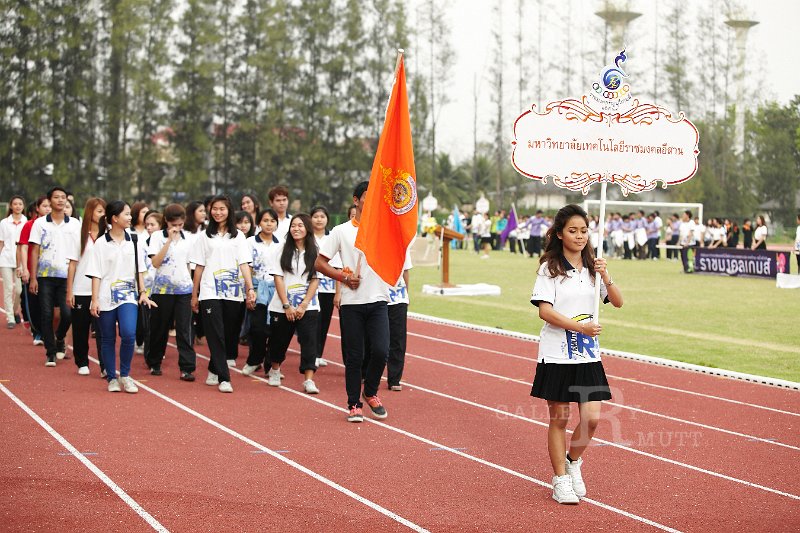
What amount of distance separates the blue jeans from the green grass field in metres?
6.45

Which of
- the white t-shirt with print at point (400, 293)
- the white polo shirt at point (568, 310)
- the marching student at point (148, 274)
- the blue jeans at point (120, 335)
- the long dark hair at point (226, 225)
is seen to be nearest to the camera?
the white polo shirt at point (568, 310)

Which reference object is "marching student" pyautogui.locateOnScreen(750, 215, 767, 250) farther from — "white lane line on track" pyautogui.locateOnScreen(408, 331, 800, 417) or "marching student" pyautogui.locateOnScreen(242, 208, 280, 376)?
"marching student" pyautogui.locateOnScreen(242, 208, 280, 376)

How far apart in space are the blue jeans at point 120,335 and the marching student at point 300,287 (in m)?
1.35

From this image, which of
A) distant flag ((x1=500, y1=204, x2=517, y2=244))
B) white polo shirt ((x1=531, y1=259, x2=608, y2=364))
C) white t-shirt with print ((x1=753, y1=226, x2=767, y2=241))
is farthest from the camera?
distant flag ((x1=500, y1=204, x2=517, y2=244))

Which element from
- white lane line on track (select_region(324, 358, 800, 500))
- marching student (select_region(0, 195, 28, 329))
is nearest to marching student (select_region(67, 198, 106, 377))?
white lane line on track (select_region(324, 358, 800, 500))

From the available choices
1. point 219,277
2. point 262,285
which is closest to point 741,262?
point 262,285

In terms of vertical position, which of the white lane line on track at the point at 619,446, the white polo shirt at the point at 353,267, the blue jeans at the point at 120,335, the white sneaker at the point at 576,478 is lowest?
the white lane line on track at the point at 619,446

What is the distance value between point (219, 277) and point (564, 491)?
4.97 meters

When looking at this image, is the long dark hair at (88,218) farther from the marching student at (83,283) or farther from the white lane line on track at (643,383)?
the white lane line on track at (643,383)

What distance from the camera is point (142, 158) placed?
52281 mm

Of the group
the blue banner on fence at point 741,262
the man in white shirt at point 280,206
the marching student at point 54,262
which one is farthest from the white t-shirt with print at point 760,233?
the marching student at point 54,262

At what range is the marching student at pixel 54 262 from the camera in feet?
39.2

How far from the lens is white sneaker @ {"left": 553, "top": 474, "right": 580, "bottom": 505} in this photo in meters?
6.22

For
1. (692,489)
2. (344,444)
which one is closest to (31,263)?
(344,444)
